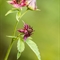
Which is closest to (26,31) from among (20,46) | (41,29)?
(20,46)

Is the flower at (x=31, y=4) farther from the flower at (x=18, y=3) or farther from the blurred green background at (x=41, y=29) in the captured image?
the blurred green background at (x=41, y=29)

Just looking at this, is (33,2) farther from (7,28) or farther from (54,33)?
(54,33)

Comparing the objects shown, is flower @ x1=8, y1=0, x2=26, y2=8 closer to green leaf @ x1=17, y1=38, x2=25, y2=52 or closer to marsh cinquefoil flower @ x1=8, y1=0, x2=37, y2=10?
marsh cinquefoil flower @ x1=8, y1=0, x2=37, y2=10

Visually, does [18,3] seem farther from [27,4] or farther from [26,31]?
[26,31]

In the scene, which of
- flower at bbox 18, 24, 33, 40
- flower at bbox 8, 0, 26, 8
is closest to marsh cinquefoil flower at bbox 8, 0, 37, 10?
flower at bbox 8, 0, 26, 8

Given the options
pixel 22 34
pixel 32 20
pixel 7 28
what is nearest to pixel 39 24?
pixel 32 20

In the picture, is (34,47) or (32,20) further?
(32,20)

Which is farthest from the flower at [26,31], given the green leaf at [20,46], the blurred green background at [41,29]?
the blurred green background at [41,29]

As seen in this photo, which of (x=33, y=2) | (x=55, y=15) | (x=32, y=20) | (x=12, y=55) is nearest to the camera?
(x=33, y=2)
